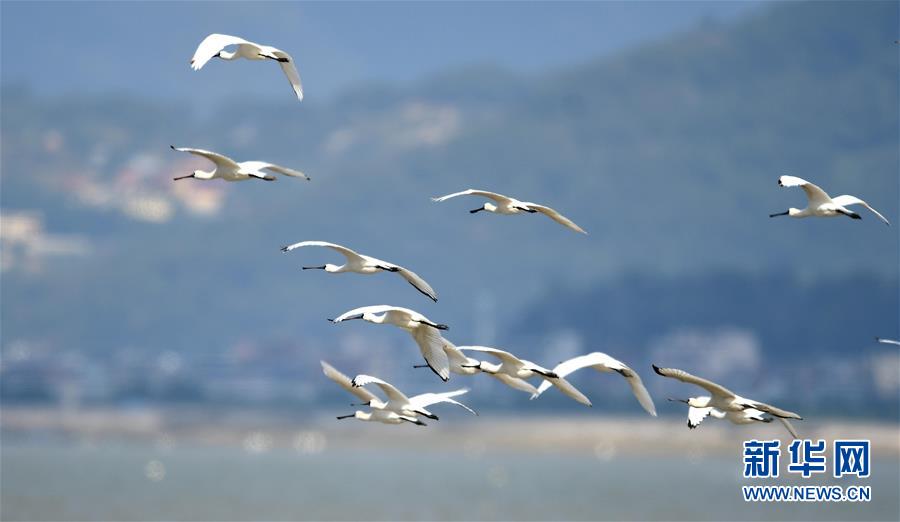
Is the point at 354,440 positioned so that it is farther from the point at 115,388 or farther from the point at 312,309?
the point at 312,309

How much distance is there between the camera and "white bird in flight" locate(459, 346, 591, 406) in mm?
21719

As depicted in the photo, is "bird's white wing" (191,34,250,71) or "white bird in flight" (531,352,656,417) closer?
"bird's white wing" (191,34,250,71)

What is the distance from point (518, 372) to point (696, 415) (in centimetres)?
218

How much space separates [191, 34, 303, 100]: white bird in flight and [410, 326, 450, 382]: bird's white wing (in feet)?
9.85

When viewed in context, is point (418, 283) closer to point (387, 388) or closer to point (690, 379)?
point (387, 388)

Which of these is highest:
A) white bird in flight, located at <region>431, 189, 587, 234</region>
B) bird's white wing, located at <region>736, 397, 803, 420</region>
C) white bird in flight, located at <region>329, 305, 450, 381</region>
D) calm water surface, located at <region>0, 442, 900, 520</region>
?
calm water surface, located at <region>0, 442, 900, 520</region>

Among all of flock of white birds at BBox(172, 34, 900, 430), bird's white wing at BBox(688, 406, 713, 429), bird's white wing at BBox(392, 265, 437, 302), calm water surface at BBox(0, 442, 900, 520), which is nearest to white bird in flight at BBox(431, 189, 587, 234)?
flock of white birds at BBox(172, 34, 900, 430)

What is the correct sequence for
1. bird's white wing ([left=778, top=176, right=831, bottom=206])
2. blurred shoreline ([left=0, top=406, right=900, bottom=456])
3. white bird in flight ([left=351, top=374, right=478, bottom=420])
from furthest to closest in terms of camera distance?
blurred shoreline ([left=0, top=406, right=900, bottom=456]), white bird in flight ([left=351, top=374, right=478, bottom=420]), bird's white wing ([left=778, top=176, right=831, bottom=206])

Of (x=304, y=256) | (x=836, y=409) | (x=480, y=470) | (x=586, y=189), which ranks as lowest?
(x=480, y=470)

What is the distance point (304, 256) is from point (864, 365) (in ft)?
218

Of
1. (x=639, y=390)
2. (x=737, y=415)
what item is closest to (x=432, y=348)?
(x=639, y=390)

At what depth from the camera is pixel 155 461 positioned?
77312 mm

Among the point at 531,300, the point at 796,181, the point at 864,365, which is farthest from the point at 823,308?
the point at 796,181

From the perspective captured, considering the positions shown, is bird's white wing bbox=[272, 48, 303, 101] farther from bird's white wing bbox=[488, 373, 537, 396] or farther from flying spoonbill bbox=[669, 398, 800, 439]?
flying spoonbill bbox=[669, 398, 800, 439]
